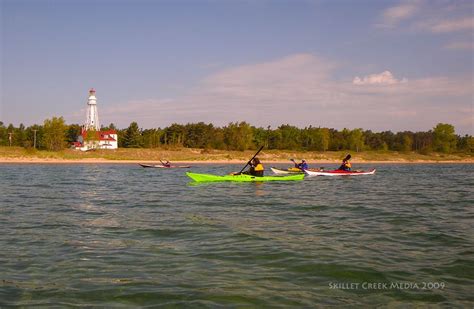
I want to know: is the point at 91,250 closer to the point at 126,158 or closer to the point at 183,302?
the point at 183,302

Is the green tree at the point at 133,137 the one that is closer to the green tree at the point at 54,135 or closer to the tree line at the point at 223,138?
the tree line at the point at 223,138

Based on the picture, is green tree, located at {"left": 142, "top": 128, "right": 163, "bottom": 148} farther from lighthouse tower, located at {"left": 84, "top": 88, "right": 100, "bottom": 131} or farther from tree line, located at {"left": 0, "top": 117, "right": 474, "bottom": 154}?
lighthouse tower, located at {"left": 84, "top": 88, "right": 100, "bottom": 131}

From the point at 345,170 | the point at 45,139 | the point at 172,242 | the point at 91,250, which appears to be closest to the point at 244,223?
the point at 172,242

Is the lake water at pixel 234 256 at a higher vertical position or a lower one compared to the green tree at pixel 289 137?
lower

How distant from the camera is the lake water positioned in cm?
604

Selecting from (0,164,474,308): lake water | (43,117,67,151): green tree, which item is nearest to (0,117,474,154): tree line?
(43,117,67,151): green tree

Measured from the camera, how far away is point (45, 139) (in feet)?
253

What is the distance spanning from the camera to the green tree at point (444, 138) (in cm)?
10512

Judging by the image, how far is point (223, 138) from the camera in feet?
312

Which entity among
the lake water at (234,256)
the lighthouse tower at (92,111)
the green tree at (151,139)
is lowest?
the lake water at (234,256)

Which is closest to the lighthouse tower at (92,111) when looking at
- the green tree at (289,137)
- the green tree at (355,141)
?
the green tree at (289,137)

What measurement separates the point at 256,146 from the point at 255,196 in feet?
266

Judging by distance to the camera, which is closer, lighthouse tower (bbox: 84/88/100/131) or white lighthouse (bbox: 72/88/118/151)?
white lighthouse (bbox: 72/88/118/151)

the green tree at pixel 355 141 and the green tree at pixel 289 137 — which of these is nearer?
the green tree at pixel 289 137
